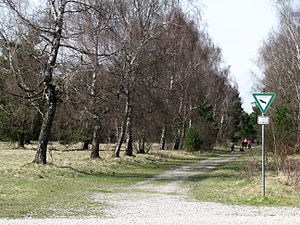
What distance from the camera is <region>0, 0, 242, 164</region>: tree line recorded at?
60.5 ft

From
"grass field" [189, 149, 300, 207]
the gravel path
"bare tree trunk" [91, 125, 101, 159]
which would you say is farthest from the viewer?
"bare tree trunk" [91, 125, 101, 159]

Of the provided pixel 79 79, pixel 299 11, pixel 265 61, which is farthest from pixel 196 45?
pixel 79 79

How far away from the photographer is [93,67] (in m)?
19.5

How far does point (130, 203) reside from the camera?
36.7 feet

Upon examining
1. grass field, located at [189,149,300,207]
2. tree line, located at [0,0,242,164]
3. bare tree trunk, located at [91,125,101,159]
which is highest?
tree line, located at [0,0,242,164]

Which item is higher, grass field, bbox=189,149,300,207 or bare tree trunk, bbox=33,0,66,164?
bare tree trunk, bbox=33,0,66,164

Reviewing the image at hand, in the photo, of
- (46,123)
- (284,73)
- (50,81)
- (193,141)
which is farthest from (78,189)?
(284,73)

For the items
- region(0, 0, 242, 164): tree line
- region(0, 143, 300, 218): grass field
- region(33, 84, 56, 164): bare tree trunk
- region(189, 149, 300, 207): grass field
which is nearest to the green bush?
region(0, 0, 242, 164): tree line

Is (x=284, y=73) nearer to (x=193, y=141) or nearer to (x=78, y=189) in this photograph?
(x=193, y=141)

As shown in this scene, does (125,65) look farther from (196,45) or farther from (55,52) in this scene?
(196,45)

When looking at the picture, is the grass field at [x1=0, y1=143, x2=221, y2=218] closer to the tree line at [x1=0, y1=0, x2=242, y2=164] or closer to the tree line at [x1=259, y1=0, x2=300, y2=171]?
the tree line at [x1=0, y1=0, x2=242, y2=164]

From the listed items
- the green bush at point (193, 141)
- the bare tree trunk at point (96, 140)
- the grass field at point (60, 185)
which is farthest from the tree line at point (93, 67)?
the green bush at point (193, 141)

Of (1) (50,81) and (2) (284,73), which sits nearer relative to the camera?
(1) (50,81)

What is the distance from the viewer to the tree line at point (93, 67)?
1845cm
